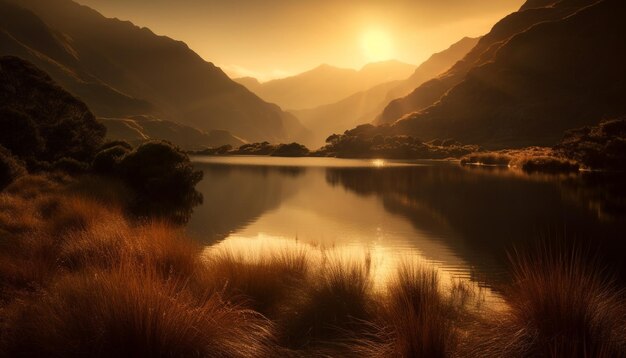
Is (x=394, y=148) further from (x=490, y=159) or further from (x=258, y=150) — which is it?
(x=490, y=159)

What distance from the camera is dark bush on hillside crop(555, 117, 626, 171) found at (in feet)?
185

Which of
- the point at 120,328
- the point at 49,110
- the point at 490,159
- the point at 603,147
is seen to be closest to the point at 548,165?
the point at 603,147

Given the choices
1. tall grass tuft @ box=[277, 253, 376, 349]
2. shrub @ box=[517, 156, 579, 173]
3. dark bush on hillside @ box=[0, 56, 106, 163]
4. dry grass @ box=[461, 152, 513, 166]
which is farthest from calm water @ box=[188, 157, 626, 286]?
dry grass @ box=[461, 152, 513, 166]

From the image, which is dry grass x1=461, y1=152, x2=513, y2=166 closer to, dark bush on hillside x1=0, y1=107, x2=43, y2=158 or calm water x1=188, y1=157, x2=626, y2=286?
calm water x1=188, y1=157, x2=626, y2=286

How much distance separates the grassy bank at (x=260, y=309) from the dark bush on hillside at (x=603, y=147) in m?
58.0

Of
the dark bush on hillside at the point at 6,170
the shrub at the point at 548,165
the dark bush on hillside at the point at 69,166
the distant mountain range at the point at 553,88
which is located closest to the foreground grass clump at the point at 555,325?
the dark bush on hillside at the point at 6,170

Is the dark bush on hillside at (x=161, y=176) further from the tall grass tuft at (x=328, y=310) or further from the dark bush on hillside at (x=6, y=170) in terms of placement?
the tall grass tuft at (x=328, y=310)

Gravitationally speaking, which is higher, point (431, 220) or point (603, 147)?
point (603, 147)

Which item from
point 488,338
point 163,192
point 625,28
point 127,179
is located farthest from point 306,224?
point 625,28

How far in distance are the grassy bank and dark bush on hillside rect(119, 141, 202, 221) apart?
1686 centimetres

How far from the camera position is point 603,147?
58969 mm

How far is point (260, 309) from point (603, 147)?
64934mm

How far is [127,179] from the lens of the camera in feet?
97.1

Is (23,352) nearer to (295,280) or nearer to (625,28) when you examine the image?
(295,280)
